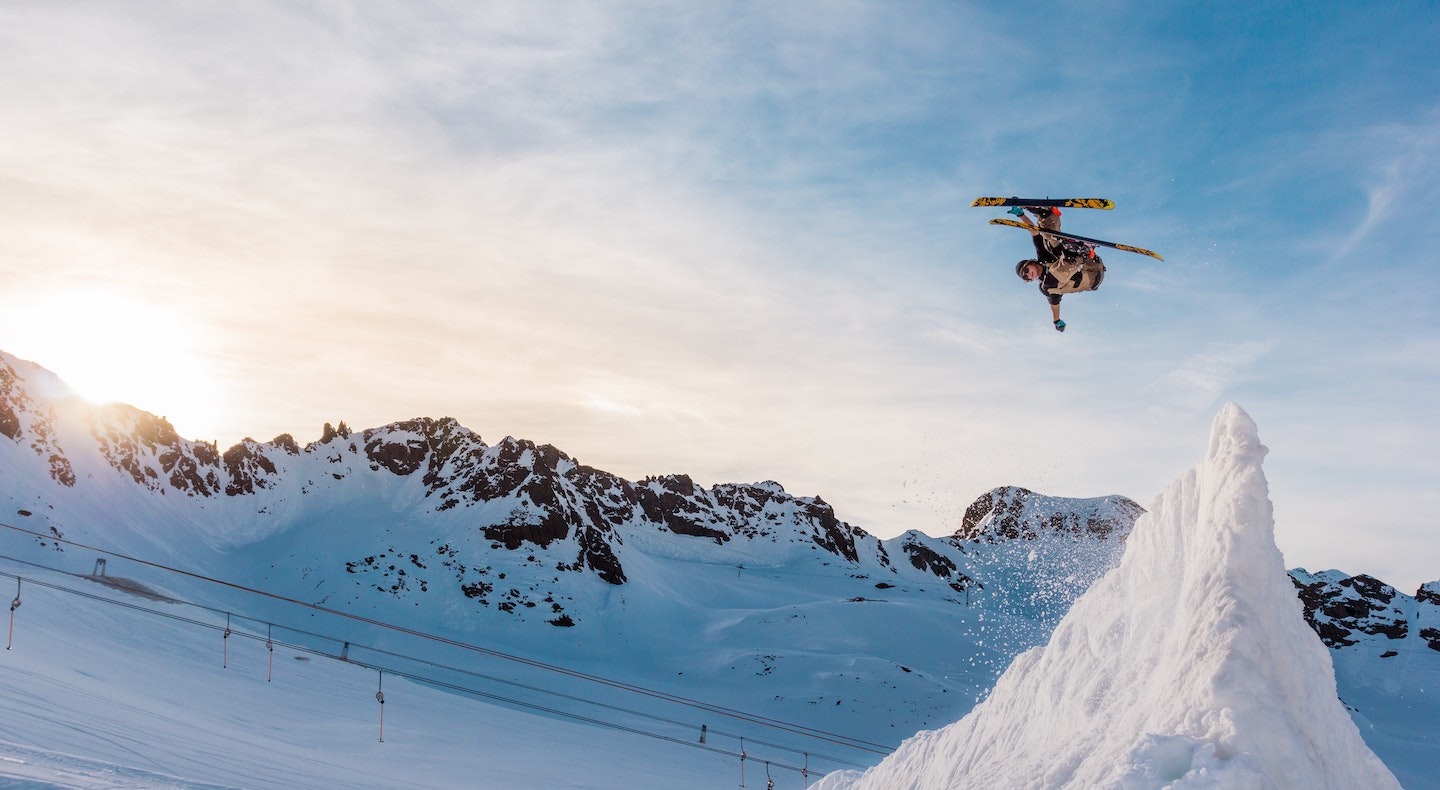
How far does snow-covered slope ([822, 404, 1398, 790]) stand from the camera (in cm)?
870

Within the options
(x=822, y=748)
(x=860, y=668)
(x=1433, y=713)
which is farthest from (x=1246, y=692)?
(x=1433, y=713)

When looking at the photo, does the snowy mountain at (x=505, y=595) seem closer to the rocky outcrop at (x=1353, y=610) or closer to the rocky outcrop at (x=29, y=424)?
the rocky outcrop at (x=29, y=424)

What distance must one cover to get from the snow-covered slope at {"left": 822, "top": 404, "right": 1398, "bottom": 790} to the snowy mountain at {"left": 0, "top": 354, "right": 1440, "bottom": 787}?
14270mm

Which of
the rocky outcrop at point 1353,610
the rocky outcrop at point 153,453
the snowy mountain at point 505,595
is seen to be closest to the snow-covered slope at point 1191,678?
the snowy mountain at point 505,595

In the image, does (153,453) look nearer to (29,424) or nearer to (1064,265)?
(29,424)

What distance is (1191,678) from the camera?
9.47 meters

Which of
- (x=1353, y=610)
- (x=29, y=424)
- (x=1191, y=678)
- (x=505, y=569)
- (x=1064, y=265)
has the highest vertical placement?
(x=1064, y=265)

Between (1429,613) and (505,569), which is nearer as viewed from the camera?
(505,569)

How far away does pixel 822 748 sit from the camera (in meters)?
59.2

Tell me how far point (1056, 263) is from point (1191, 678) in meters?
12.9

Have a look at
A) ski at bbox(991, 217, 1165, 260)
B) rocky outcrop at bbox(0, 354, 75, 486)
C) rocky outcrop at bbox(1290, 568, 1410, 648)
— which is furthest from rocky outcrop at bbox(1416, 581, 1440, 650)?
rocky outcrop at bbox(0, 354, 75, 486)

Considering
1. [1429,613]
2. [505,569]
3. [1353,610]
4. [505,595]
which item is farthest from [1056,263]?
[1429,613]

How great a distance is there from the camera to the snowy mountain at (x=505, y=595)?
48.7 metres

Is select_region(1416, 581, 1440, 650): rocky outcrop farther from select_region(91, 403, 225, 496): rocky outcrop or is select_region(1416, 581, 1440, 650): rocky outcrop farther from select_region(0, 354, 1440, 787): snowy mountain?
select_region(91, 403, 225, 496): rocky outcrop
